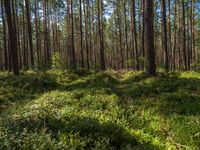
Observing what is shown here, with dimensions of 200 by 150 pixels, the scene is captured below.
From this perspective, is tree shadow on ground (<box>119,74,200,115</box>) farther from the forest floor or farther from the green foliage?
the green foliage

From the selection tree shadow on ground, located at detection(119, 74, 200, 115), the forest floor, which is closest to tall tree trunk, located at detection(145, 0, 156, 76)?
tree shadow on ground, located at detection(119, 74, 200, 115)

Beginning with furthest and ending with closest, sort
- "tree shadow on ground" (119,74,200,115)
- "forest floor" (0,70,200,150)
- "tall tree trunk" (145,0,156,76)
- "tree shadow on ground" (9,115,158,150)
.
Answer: "tall tree trunk" (145,0,156,76), "tree shadow on ground" (119,74,200,115), "tree shadow on ground" (9,115,158,150), "forest floor" (0,70,200,150)

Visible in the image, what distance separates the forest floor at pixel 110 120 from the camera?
6.35 meters

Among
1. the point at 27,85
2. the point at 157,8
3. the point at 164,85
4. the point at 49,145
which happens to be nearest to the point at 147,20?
the point at 164,85

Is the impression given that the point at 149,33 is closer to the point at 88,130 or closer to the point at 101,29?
the point at 88,130

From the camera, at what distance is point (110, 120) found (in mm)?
8328

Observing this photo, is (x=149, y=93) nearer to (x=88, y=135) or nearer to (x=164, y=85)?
(x=164, y=85)

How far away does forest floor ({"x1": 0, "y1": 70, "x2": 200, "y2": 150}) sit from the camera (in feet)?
20.8

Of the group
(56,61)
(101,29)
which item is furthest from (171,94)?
(101,29)

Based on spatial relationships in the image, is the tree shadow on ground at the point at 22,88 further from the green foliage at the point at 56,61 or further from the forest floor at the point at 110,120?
the green foliage at the point at 56,61

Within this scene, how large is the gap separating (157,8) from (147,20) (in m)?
28.1

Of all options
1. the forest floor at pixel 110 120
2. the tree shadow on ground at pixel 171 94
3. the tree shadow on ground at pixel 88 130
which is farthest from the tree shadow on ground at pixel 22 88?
the tree shadow on ground at pixel 88 130

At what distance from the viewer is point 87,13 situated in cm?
4497

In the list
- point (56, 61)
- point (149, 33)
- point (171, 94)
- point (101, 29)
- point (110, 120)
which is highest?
point (101, 29)
